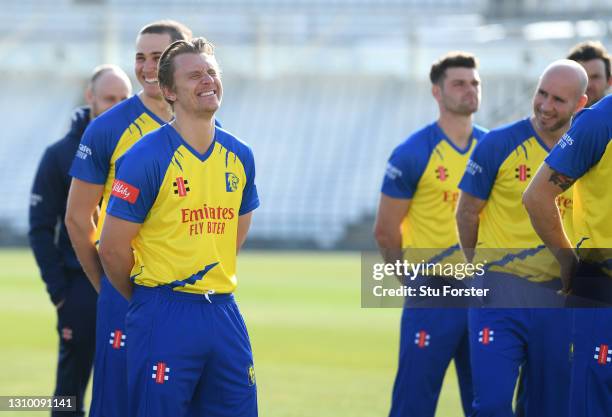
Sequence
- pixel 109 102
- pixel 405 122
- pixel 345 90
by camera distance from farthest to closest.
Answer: pixel 345 90 → pixel 405 122 → pixel 109 102

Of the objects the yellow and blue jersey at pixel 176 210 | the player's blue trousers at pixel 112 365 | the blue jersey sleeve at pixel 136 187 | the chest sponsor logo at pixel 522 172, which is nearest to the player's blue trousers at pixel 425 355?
the chest sponsor logo at pixel 522 172

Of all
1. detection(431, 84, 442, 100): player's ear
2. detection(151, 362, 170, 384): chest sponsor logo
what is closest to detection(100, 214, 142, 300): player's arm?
detection(151, 362, 170, 384): chest sponsor logo

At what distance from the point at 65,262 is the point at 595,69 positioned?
3.62 metres

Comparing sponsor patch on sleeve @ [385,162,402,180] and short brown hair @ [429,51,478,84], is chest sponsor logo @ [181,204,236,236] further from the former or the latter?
short brown hair @ [429,51,478,84]

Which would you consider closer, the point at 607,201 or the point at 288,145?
the point at 607,201

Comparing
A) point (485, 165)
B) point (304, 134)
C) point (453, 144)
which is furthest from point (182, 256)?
point (304, 134)

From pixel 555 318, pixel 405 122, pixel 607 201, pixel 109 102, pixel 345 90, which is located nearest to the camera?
pixel 607 201

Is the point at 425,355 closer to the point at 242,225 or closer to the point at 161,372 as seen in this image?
the point at 242,225

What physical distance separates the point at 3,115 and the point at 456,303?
35283mm

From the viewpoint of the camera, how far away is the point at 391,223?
793 cm

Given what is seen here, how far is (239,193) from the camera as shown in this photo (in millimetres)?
5535

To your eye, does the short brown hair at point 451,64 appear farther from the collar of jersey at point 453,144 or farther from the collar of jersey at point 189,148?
the collar of jersey at point 189,148

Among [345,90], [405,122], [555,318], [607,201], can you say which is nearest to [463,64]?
[555,318]

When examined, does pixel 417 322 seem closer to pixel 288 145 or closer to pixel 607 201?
pixel 607 201
